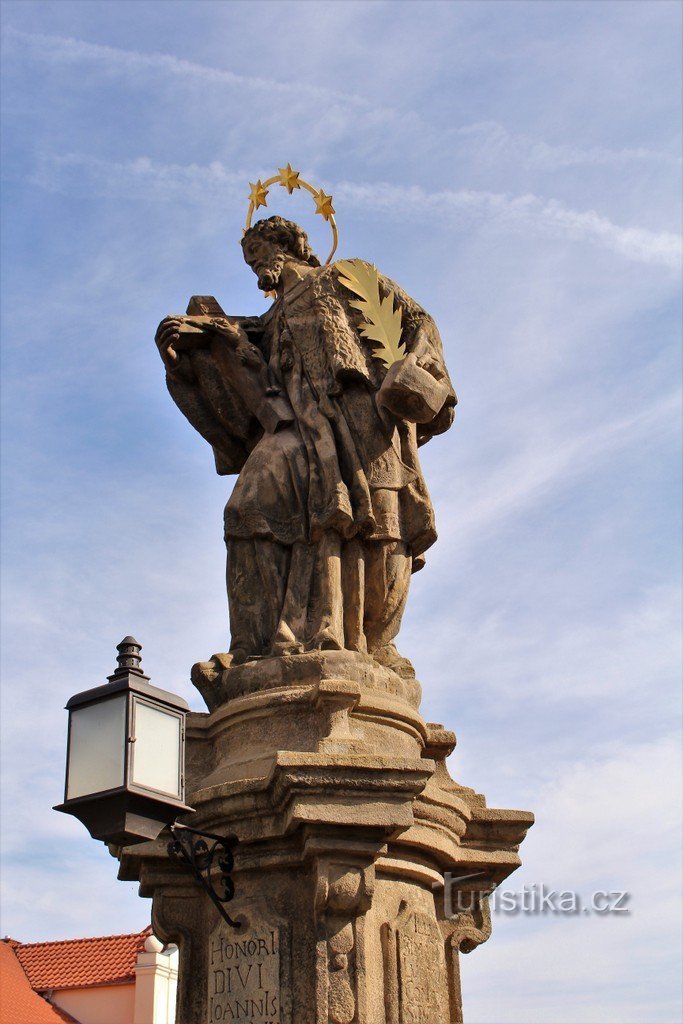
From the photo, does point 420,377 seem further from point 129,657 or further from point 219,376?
point 129,657

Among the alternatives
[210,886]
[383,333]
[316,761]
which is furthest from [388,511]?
[210,886]

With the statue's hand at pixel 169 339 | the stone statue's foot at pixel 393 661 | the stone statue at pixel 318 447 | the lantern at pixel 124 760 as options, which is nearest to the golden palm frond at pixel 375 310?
the stone statue at pixel 318 447

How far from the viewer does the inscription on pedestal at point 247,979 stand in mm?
5328

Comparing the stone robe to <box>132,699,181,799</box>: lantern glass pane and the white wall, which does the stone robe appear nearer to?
<box>132,699,181,799</box>: lantern glass pane

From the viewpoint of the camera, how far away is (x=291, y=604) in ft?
21.2

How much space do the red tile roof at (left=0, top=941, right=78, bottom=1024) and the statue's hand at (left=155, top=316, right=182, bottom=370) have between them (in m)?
18.1

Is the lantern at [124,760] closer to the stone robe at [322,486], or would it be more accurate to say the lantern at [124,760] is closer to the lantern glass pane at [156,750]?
the lantern glass pane at [156,750]

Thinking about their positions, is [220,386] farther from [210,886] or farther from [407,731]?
[210,886]

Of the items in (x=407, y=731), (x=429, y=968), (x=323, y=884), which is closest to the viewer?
(x=323, y=884)

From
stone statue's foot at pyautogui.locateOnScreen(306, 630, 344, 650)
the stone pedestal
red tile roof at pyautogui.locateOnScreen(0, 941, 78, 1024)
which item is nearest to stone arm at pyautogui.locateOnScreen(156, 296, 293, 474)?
stone statue's foot at pyautogui.locateOnScreen(306, 630, 344, 650)

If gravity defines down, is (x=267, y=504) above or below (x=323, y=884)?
above

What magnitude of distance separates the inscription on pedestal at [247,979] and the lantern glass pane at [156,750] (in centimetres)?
193

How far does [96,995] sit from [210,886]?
20291mm

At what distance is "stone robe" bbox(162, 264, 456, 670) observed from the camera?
646 cm
